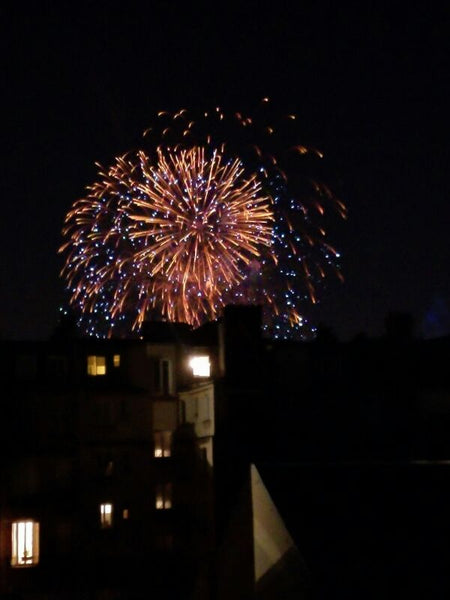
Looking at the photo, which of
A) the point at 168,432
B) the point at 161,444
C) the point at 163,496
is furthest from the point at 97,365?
the point at 163,496

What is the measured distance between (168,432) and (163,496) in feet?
12.2

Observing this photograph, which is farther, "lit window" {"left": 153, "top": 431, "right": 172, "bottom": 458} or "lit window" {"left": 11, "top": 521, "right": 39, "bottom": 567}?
"lit window" {"left": 153, "top": 431, "right": 172, "bottom": 458}

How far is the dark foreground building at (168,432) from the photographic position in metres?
55.4

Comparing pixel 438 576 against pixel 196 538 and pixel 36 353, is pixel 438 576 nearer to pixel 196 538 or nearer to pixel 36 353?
pixel 196 538

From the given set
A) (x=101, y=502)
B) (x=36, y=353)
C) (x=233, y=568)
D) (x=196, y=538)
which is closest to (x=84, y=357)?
(x=36, y=353)

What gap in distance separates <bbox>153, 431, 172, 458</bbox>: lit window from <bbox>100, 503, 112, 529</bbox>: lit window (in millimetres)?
4192

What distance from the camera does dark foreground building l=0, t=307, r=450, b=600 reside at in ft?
182

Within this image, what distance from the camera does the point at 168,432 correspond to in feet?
Result: 196

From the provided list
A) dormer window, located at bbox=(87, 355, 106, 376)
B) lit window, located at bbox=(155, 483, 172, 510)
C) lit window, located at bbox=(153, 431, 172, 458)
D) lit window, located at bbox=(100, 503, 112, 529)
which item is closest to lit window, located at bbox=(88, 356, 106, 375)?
dormer window, located at bbox=(87, 355, 106, 376)

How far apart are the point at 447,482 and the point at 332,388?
89.8 ft

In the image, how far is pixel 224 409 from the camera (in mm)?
55750

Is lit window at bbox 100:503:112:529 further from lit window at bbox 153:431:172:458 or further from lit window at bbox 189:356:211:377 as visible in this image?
lit window at bbox 189:356:211:377

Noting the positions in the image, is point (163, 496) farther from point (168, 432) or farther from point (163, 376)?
point (163, 376)

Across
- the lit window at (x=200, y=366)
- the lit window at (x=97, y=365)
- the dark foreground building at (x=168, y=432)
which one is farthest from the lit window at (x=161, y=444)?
the lit window at (x=97, y=365)
